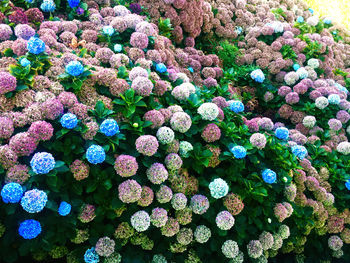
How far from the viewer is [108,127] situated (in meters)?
2.21

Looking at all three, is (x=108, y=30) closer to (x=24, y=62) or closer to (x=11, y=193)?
(x=24, y=62)

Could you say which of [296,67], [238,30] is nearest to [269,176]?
[296,67]

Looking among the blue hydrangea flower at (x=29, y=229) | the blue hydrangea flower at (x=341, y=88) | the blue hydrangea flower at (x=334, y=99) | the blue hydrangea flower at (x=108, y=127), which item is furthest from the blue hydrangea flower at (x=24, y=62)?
the blue hydrangea flower at (x=341, y=88)

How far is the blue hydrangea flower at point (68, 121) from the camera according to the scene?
85.0 inches

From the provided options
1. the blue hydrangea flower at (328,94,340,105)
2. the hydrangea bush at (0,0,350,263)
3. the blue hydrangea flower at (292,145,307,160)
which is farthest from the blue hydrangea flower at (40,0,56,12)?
the blue hydrangea flower at (328,94,340,105)

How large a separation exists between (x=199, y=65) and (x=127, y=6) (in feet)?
3.76

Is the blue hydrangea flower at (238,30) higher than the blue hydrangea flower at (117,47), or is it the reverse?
the blue hydrangea flower at (238,30)

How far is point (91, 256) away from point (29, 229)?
51cm

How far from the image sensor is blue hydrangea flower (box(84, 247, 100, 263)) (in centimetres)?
227

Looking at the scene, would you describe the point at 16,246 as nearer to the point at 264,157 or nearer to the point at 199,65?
the point at 264,157

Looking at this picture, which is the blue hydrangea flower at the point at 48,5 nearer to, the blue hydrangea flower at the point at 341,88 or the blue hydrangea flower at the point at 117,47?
the blue hydrangea flower at the point at 117,47

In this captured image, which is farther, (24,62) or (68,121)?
(24,62)

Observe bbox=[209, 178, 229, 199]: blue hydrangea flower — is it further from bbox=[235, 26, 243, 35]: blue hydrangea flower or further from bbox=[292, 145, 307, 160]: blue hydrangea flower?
bbox=[235, 26, 243, 35]: blue hydrangea flower

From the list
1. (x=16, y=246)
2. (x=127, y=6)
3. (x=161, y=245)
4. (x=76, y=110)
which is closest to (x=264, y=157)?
(x=161, y=245)
